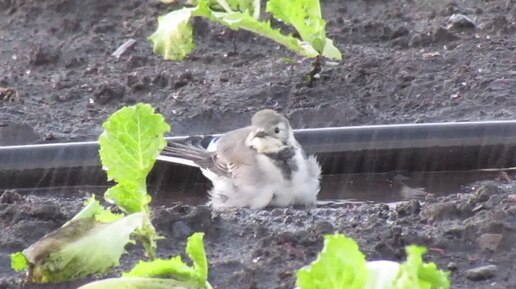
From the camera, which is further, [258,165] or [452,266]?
[258,165]

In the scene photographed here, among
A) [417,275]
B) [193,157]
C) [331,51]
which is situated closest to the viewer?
[417,275]

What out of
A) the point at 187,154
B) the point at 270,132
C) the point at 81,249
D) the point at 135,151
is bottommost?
the point at 187,154

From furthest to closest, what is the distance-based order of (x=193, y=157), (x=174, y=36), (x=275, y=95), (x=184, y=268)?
(x=174, y=36)
(x=275, y=95)
(x=193, y=157)
(x=184, y=268)

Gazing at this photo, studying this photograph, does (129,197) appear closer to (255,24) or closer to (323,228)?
(323,228)

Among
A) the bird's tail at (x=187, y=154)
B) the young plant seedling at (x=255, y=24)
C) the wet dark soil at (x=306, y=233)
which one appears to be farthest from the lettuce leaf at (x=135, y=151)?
the young plant seedling at (x=255, y=24)

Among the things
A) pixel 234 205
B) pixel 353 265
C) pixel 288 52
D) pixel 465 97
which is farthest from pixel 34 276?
pixel 288 52

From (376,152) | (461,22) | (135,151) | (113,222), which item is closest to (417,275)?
(113,222)

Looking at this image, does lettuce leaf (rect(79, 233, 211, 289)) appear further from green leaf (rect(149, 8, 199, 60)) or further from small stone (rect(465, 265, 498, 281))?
green leaf (rect(149, 8, 199, 60))
